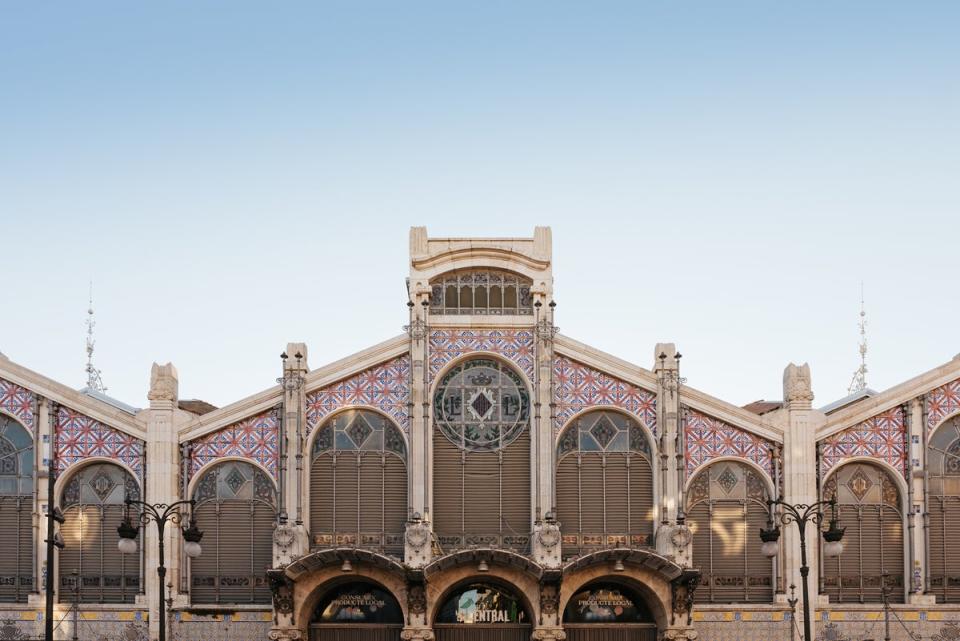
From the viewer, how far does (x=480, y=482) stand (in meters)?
41.3

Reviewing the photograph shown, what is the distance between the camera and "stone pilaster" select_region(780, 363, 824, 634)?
40.9 m

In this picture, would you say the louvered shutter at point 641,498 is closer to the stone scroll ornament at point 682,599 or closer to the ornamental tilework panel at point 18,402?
the stone scroll ornament at point 682,599

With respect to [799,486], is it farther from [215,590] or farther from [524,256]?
[215,590]

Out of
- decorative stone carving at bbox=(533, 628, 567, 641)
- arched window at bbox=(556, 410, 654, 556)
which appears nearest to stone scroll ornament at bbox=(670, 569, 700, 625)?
arched window at bbox=(556, 410, 654, 556)

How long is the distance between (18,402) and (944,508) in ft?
97.1

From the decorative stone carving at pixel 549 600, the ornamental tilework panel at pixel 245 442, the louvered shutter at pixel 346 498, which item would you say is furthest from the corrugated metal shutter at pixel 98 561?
the decorative stone carving at pixel 549 600

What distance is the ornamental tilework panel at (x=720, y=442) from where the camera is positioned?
4134cm

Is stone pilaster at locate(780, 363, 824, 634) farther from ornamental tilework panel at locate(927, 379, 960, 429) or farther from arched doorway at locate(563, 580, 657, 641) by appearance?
arched doorway at locate(563, 580, 657, 641)

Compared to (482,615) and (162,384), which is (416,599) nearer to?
(482,615)

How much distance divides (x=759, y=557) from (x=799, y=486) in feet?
8.62

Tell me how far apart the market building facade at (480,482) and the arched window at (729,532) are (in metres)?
0.07

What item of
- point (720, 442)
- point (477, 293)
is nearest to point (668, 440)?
point (720, 442)

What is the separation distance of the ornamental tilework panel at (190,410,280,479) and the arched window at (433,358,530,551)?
515cm

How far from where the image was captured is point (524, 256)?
41969 millimetres
